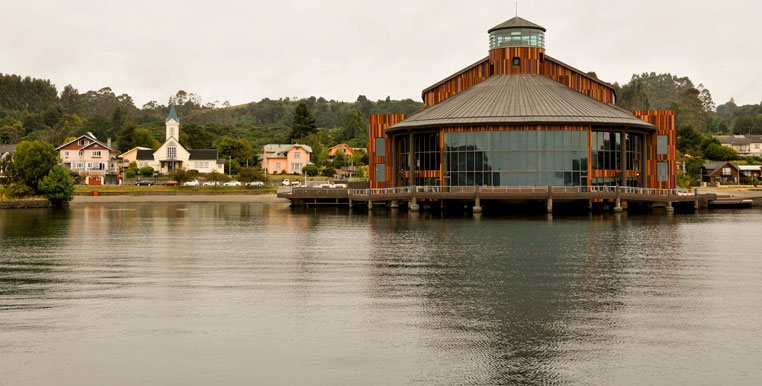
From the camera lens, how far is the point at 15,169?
104 meters

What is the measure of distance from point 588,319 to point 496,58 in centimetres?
7209

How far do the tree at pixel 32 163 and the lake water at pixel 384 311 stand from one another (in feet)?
190

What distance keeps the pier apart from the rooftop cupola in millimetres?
20946

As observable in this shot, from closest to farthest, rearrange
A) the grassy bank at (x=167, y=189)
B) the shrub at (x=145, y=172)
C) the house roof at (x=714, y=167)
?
the grassy bank at (x=167, y=189) → the house roof at (x=714, y=167) → the shrub at (x=145, y=172)

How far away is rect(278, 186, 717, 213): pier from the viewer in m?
74.6

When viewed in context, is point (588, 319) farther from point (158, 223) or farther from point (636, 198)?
point (636, 198)

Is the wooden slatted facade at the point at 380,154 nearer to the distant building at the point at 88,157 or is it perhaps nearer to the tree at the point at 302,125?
the distant building at the point at 88,157

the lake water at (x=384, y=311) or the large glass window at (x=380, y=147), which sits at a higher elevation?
the large glass window at (x=380, y=147)

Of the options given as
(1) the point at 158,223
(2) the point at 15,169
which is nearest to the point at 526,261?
(1) the point at 158,223

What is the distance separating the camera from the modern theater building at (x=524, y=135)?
79.6 metres

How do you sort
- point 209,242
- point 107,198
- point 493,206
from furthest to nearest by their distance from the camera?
1. point 107,198
2. point 493,206
3. point 209,242

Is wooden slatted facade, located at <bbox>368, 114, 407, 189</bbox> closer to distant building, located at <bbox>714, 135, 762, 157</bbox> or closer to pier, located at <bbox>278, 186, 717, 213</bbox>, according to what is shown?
pier, located at <bbox>278, 186, 717, 213</bbox>

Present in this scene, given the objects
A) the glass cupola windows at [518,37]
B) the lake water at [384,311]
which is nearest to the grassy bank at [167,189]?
the glass cupola windows at [518,37]

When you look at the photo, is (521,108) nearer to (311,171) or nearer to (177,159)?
(311,171)
